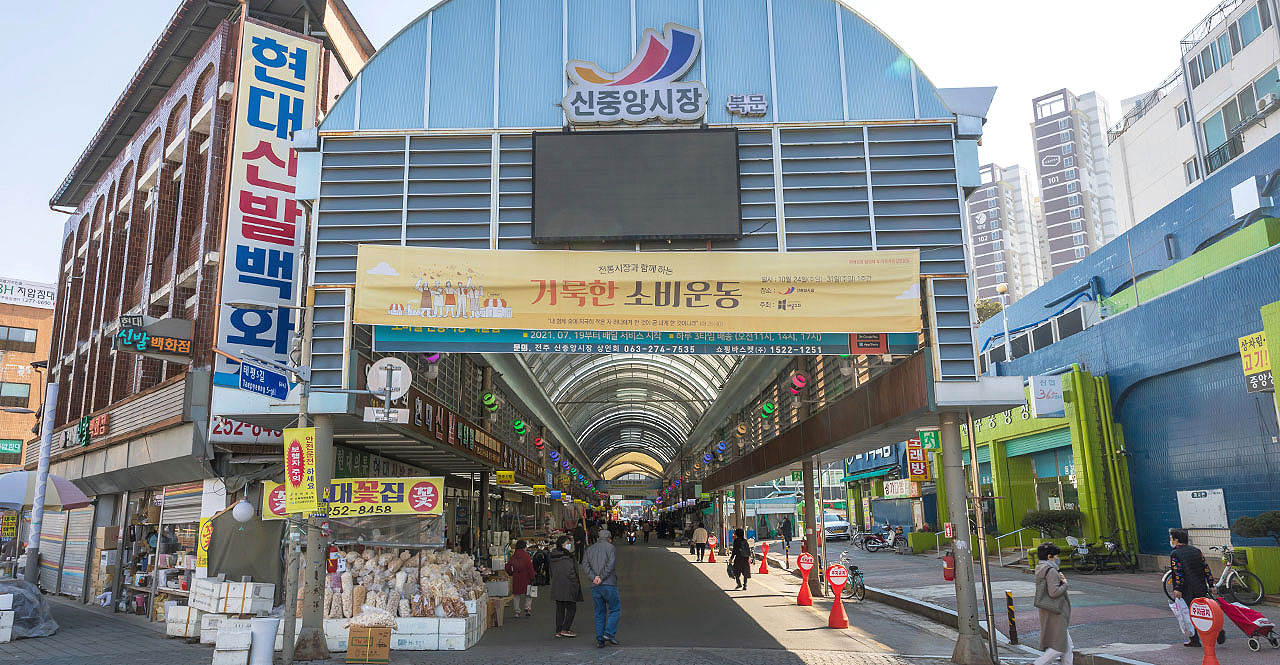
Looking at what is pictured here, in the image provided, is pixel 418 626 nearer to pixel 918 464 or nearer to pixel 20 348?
pixel 918 464

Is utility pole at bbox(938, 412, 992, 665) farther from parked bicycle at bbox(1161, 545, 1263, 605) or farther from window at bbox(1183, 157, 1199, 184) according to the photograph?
window at bbox(1183, 157, 1199, 184)

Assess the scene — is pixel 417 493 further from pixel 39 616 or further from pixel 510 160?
pixel 39 616

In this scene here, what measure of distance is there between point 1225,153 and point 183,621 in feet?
127

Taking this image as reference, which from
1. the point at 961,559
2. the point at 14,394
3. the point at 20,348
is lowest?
the point at 961,559

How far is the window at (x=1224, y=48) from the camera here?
111 ft

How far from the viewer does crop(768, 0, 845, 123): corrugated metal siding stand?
520 inches

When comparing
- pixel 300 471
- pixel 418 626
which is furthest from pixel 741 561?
pixel 300 471

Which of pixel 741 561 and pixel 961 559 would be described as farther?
pixel 741 561

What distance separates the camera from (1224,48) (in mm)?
34094

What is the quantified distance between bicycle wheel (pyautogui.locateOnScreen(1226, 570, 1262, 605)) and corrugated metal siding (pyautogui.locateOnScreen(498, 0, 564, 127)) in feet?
50.3

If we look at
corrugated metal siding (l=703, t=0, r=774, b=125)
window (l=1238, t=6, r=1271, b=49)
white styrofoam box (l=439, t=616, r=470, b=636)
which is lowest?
white styrofoam box (l=439, t=616, r=470, b=636)

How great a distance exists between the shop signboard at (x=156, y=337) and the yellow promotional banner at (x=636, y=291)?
752cm

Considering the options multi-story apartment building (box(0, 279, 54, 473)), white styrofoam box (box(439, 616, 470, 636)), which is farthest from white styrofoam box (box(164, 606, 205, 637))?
multi-story apartment building (box(0, 279, 54, 473))

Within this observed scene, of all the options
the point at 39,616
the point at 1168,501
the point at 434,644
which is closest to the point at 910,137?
the point at 434,644
